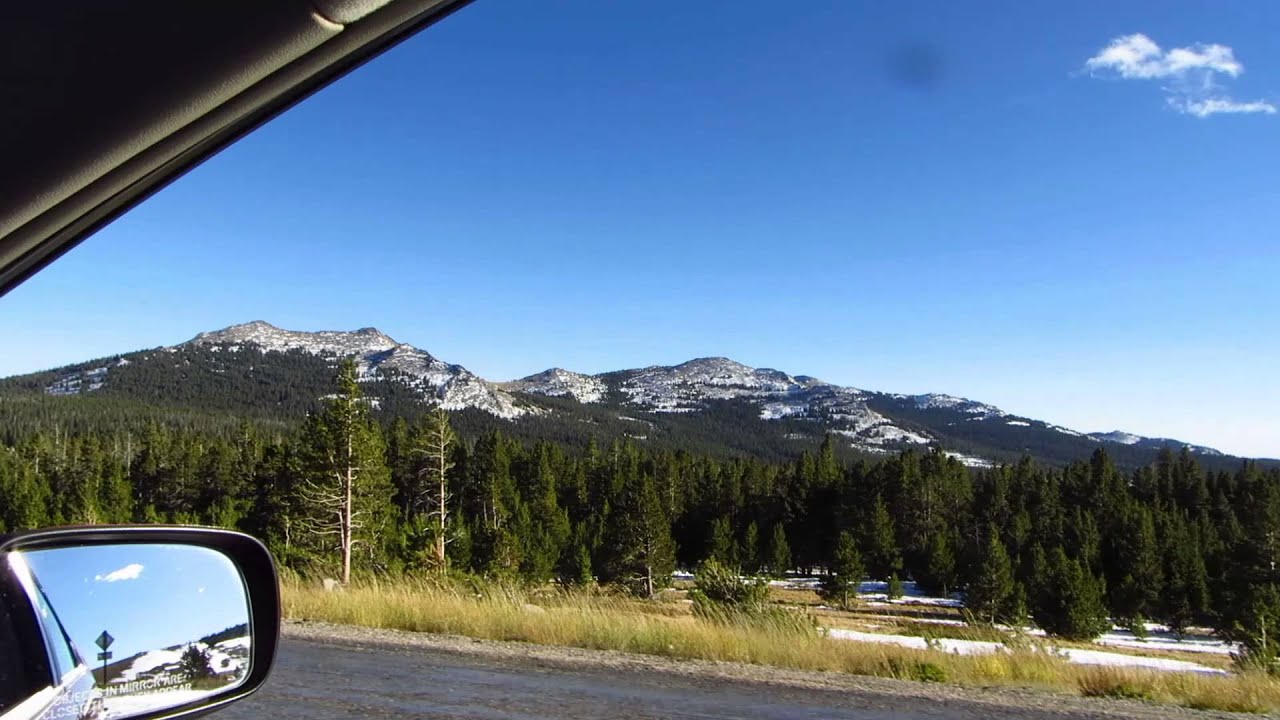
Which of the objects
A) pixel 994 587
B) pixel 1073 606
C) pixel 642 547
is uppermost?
pixel 642 547

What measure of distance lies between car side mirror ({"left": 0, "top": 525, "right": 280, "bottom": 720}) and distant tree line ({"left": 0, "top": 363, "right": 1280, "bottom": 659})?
2817cm

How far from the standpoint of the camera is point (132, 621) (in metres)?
1.68

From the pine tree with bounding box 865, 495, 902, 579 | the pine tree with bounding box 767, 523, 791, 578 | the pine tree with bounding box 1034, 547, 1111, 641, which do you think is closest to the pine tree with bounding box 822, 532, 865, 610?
the pine tree with bounding box 767, 523, 791, 578

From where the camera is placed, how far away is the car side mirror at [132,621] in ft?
4.53

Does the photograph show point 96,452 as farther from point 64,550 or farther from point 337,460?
point 64,550

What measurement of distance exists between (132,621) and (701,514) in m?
80.9

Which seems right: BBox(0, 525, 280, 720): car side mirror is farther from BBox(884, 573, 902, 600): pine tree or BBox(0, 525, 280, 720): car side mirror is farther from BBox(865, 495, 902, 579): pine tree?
BBox(865, 495, 902, 579): pine tree

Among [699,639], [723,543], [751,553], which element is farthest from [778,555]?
[699,639]

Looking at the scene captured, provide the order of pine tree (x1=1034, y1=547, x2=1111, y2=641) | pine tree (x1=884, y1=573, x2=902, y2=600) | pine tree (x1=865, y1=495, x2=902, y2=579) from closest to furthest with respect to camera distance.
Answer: pine tree (x1=1034, y1=547, x2=1111, y2=641) → pine tree (x1=884, y1=573, x2=902, y2=600) → pine tree (x1=865, y1=495, x2=902, y2=579)

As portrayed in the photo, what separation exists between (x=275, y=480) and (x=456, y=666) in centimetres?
5042

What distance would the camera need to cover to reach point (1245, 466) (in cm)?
8588

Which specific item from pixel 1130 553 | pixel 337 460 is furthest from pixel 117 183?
pixel 1130 553

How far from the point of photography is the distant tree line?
1513 inches

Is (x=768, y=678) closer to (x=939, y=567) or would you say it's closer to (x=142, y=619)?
(x=142, y=619)
